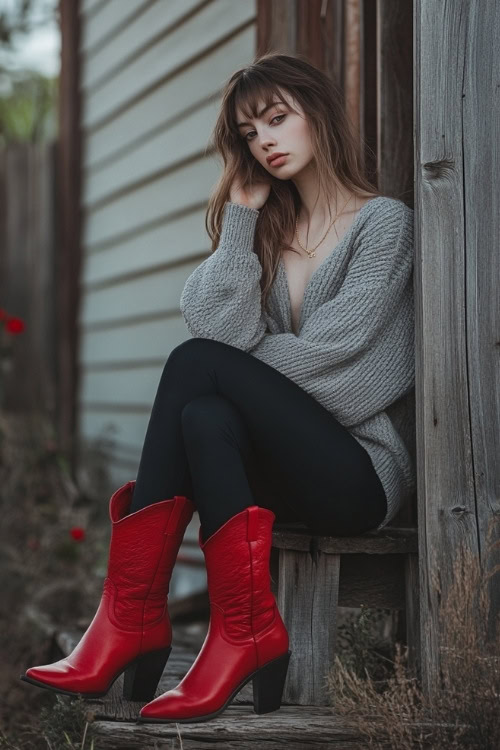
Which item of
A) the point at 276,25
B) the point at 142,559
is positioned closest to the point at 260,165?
the point at 276,25

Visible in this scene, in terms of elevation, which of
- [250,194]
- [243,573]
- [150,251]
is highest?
[150,251]

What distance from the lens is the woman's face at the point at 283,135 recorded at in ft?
8.05

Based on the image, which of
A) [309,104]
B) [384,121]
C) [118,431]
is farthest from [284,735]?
[118,431]

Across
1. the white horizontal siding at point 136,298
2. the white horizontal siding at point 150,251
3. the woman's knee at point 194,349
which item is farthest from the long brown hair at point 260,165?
the white horizontal siding at point 136,298

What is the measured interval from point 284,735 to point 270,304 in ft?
3.54

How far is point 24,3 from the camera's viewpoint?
882 cm

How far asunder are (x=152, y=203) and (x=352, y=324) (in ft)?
8.79

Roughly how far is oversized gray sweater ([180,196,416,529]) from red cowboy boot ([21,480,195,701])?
1.45 ft

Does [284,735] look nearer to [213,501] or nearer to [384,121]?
[213,501]

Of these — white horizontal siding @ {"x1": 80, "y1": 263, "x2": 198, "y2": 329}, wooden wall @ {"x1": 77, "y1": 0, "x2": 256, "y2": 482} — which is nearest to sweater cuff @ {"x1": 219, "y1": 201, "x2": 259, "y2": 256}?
wooden wall @ {"x1": 77, "y1": 0, "x2": 256, "y2": 482}

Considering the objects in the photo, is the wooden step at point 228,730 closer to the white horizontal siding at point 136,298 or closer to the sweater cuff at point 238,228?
the sweater cuff at point 238,228

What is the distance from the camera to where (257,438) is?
90.5 inches

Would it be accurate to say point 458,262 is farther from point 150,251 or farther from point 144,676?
point 150,251

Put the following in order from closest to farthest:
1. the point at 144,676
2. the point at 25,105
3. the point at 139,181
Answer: the point at 144,676
the point at 139,181
the point at 25,105
